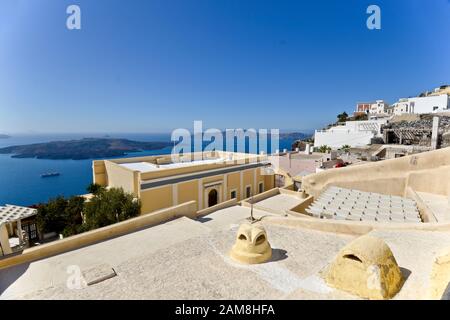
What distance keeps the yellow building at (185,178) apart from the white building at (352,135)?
15752 millimetres

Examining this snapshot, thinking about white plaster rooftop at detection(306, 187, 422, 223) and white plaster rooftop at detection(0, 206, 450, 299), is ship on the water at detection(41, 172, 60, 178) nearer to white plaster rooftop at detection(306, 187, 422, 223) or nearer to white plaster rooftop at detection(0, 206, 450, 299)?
white plaster rooftop at detection(0, 206, 450, 299)

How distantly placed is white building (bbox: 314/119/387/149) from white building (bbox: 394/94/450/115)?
15.4 metres

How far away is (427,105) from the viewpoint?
42125mm

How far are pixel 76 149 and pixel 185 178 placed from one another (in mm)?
72634

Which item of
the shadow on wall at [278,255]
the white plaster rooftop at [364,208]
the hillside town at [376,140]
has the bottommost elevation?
the shadow on wall at [278,255]

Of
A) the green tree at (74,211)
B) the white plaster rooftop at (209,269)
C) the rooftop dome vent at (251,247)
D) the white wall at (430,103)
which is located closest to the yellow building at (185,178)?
the green tree at (74,211)

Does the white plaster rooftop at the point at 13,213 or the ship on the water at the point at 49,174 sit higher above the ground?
the white plaster rooftop at the point at 13,213

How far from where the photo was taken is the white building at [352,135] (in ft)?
99.3

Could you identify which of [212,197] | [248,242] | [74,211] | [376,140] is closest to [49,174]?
[74,211]

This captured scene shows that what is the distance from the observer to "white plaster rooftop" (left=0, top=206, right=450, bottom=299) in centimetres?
438

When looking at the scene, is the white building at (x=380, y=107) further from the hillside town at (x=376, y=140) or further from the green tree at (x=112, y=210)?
the green tree at (x=112, y=210)
